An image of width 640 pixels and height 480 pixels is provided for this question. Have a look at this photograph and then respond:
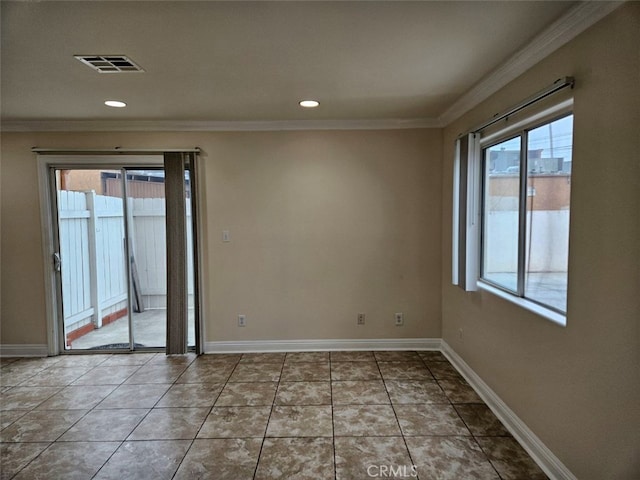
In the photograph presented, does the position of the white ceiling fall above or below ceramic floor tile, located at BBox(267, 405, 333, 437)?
above

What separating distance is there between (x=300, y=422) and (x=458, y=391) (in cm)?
136

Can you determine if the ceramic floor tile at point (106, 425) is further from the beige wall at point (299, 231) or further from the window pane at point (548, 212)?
the window pane at point (548, 212)

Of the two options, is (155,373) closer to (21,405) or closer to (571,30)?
(21,405)

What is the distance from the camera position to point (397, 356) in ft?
12.2

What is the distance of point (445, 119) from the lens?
11.7 ft

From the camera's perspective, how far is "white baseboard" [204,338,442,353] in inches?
153

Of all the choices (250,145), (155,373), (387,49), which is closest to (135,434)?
(155,373)

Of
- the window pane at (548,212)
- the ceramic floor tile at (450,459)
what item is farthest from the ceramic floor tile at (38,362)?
the window pane at (548,212)

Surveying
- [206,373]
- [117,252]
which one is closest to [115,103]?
[117,252]

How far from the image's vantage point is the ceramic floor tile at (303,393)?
2.83m

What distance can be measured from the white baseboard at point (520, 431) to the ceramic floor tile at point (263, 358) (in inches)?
70.4

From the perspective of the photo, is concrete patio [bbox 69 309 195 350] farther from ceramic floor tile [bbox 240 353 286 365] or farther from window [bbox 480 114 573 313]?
window [bbox 480 114 573 313]

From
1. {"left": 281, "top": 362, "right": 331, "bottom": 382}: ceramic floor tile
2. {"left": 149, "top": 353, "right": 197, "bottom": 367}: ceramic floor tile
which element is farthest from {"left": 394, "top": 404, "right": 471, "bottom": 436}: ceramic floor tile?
{"left": 149, "top": 353, "right": 197, "bottom": 367}: ceramic floor tile

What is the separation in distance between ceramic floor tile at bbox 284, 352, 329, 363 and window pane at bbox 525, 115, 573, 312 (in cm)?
211
